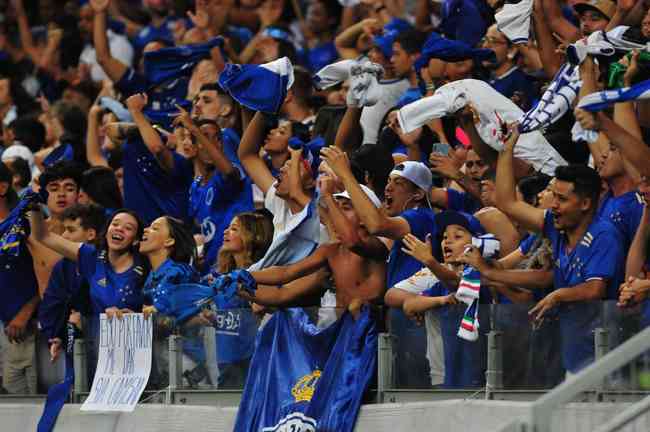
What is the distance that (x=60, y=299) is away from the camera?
39.2 feet

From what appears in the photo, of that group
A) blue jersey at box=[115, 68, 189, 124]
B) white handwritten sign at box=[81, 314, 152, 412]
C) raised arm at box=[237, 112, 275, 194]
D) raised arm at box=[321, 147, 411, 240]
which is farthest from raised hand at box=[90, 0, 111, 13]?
raised arm at box=[321, 147, 411, 240]

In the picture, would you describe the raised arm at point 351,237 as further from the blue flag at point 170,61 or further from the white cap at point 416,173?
the blue flag at point 170,61

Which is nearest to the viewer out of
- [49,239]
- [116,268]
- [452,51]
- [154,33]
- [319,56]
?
[116,268]

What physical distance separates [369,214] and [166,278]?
5.67 feet

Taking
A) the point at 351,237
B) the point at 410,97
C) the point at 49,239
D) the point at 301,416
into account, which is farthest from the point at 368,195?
the point at 49,239

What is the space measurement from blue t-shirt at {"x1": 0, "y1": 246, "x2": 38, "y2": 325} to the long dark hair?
1.49 meters

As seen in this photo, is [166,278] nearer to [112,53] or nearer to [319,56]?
[319,56]

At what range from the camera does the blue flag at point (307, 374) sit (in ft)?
32.4

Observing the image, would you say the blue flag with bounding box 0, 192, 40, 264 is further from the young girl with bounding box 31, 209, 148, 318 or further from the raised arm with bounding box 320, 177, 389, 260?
the raised arm with bounding box 320, 177, 389, 260

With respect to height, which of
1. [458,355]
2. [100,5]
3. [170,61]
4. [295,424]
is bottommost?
[295,424]

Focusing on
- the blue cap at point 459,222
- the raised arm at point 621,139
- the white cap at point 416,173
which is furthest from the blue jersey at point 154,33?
the raised arm at point 621,139

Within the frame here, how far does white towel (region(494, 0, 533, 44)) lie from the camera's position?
37.5ft

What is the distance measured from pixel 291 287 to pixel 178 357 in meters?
0.95

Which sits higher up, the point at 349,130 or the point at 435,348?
the point at 349,130
